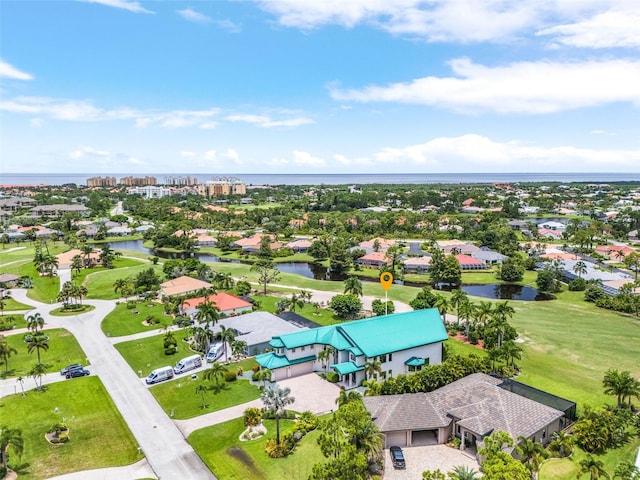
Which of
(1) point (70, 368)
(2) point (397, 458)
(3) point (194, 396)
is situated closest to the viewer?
(2) point (397, 458)

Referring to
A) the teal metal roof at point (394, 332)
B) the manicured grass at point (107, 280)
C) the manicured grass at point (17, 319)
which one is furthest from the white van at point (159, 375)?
the manicured grass at point (107, 280)

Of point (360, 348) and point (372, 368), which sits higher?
point (360, 348)

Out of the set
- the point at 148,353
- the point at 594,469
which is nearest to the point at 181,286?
the point at 148,353

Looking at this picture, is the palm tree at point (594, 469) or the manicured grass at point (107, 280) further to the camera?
the manicured grass at point (107, 280)

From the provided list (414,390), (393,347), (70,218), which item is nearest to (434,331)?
(393,347)

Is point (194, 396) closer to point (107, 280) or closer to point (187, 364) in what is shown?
point (187, 364)

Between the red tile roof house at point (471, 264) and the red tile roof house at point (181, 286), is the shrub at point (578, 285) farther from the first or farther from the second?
the red tile roof house at point (181, 286)

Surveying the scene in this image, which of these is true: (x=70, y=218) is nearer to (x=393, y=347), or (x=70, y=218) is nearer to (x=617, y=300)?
(x=393, y=347)
